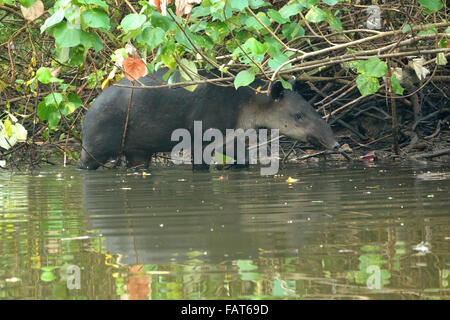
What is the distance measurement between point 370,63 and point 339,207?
5.48 ft

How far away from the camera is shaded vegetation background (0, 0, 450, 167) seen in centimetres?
629

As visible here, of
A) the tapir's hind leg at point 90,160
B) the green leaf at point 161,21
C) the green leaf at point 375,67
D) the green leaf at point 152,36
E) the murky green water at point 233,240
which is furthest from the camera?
the tapir's hind leg at point 90,160

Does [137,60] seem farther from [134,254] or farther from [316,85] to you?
[316,85]

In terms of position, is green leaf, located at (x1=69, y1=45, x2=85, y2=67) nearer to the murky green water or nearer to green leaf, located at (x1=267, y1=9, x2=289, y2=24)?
the murky green water

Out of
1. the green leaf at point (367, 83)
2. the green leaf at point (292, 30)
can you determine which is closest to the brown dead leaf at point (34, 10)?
the green leaf at point (292, 30)

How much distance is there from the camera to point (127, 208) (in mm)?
6418

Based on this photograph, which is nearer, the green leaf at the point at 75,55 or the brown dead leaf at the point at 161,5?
the brown dead leaf at the point at 161,5

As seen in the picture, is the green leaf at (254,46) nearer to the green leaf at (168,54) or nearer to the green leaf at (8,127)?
the green leaf at (168,54)

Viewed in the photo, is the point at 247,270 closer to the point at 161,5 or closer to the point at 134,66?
the point at 161,5

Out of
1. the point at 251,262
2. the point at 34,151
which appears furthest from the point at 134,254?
the point at 34,151

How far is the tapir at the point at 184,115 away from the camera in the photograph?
10.6m

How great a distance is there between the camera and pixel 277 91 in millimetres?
10664

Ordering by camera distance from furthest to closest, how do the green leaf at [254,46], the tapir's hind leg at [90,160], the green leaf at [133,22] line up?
1. the tapir's hind leg at [90,160]
2. the green leaf at [254,46]
3. the green leaf at [133,22]

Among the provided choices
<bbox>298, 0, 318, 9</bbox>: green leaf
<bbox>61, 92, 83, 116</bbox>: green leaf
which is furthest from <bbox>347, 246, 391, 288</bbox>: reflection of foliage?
<bbox>61, 92, 83, 116</bbox>: green leaf
